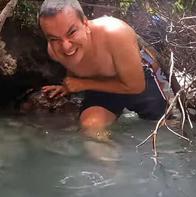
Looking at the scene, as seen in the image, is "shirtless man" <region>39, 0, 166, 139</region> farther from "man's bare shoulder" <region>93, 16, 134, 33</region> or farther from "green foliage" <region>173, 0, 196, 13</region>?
"green foliage" <region>173, 0, 196, 13</region>

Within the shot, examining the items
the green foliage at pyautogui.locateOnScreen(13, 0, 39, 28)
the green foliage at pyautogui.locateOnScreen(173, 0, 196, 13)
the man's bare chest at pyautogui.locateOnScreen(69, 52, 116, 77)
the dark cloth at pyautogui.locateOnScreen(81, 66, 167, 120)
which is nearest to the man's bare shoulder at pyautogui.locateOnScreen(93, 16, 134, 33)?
the man's bare chest at pyautogui.locateOnScreen(69, 52, 116, 77)

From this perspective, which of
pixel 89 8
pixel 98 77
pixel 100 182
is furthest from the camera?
pixel 89 8

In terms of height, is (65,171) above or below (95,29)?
below

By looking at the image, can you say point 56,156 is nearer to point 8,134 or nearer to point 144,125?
point 8,134

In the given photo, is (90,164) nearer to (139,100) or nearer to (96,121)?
(96,121)

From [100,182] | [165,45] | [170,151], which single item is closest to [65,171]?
[100,182]

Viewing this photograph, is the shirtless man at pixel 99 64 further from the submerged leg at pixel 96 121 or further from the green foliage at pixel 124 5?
the green foliage at pixel 124 5

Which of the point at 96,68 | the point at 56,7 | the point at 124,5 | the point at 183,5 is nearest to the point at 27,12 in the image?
the point at 124,5

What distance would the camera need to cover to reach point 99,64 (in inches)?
126

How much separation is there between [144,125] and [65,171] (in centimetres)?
99

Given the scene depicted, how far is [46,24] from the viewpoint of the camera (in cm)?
292

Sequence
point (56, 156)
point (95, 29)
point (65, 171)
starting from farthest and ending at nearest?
point (95, 29), point (56, 156), point (65, 171)

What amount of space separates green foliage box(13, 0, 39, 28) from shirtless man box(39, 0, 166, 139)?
66 cm

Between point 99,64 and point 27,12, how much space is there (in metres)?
0.86
